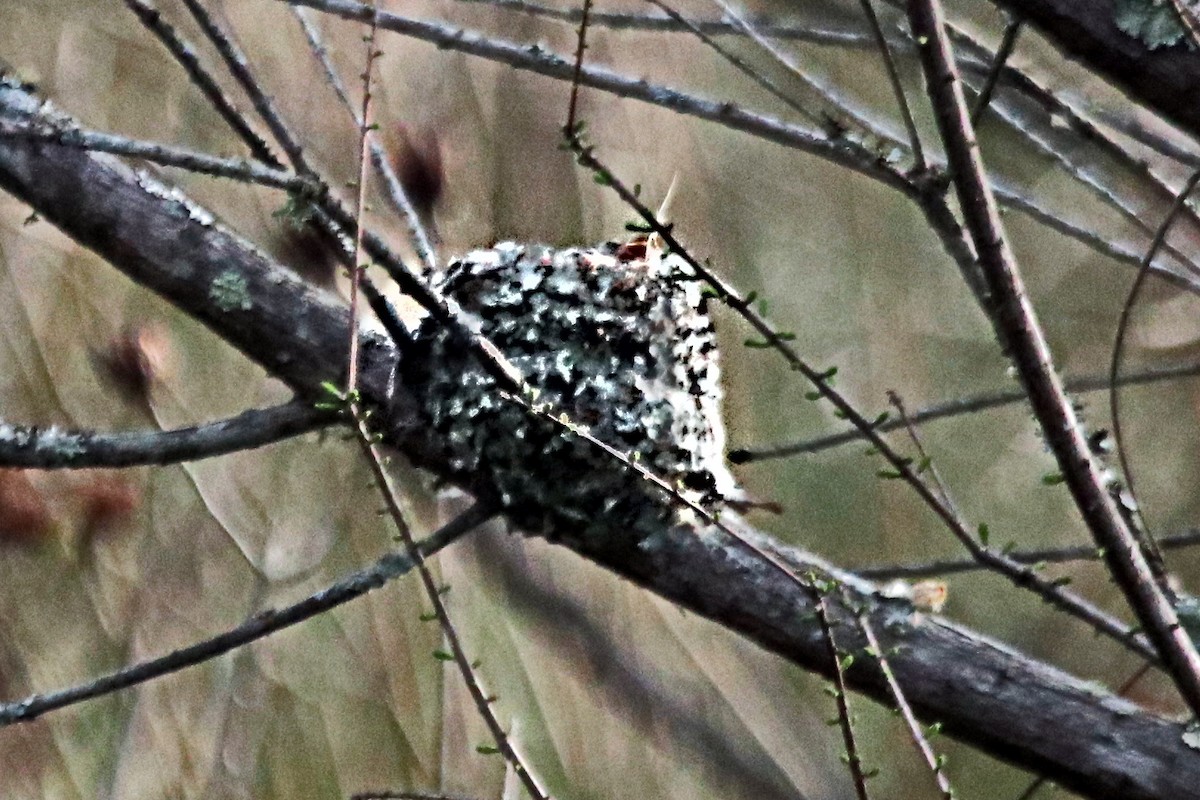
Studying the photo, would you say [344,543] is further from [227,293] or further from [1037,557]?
[1037,557]

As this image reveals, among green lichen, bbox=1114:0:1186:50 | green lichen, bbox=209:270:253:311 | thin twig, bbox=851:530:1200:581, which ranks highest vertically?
green lichen, bbox=1114:0:1186:50

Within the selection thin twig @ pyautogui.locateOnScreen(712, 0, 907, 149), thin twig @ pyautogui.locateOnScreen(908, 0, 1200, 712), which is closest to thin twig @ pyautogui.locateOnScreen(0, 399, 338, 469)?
thin twig @ pyautogui.locateOnScreen(712, 0, 907, 149)

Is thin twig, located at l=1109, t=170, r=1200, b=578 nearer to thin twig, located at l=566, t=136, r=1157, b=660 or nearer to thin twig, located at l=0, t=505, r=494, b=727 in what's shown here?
thin twig, located at l=566, t=136, r=1157, b=660

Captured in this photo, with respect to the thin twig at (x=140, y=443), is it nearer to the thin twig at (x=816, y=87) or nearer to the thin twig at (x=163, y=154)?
the thin twig at (x=163, y=154)

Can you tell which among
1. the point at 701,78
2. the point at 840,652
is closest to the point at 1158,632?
the point at 840,652

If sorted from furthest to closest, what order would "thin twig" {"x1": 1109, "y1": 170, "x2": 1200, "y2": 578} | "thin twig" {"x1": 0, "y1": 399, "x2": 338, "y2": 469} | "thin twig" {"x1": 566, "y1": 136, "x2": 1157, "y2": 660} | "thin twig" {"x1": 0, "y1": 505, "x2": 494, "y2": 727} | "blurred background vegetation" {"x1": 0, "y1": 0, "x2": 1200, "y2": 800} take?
"blurred background vegetation" {"x1": 0, "y1": 0, "x2": 1200, "y2": 800} → "thin twig" {"x1": 0, "y1": 399, "x2": 338, "y2": 469} → "thin twig" {"x1": 0, "y1": 505, "x2": 494, "y2": 727} → "thin twig" {"x1": 1109, "y1": 170, "x2": 1200, "y2": 578} → "thin twig" {"x1": 566, "y1": 136, "x2": 1157, "y2": 660}

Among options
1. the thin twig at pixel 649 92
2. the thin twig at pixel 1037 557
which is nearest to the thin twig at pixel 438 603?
Result: the thin twig at pixel 649 92

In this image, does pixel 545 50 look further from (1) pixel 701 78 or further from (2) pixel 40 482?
(1) pixel 701 78
